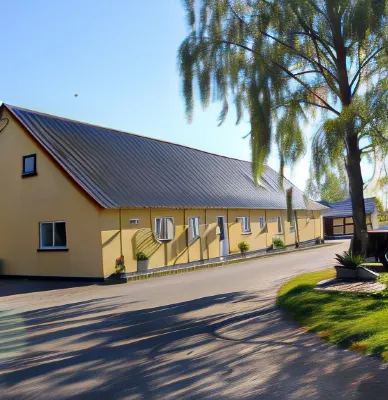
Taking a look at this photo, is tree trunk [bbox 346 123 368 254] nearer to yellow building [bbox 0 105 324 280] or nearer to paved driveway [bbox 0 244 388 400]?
yellow building [bbox 0 105 324 280]

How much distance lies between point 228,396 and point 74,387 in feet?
5.84

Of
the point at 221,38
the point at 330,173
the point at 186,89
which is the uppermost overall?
the point at 221,38

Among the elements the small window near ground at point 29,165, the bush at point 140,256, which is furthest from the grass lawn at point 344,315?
the small window near ground at point 29,165

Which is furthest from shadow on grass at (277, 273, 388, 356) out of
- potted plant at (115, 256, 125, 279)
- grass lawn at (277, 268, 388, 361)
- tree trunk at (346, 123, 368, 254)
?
potted plant at (115, 256, 125, 279)

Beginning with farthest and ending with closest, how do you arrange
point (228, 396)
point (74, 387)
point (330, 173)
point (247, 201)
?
point (247, 201), point (330, 173), point (74, 387), point (228, 396)

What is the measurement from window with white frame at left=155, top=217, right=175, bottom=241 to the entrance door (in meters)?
3.92

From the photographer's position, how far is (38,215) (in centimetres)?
1848

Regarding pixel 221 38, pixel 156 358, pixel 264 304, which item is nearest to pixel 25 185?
pixel 221 38

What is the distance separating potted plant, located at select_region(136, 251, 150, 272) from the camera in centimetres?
1797

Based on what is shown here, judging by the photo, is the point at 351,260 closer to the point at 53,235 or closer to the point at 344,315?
the point at 344,315

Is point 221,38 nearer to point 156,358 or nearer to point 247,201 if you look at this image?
point 156,358

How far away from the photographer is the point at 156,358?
6.27 meters

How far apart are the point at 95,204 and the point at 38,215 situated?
332 cm

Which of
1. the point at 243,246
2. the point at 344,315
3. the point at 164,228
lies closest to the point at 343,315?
the point at 344,315
